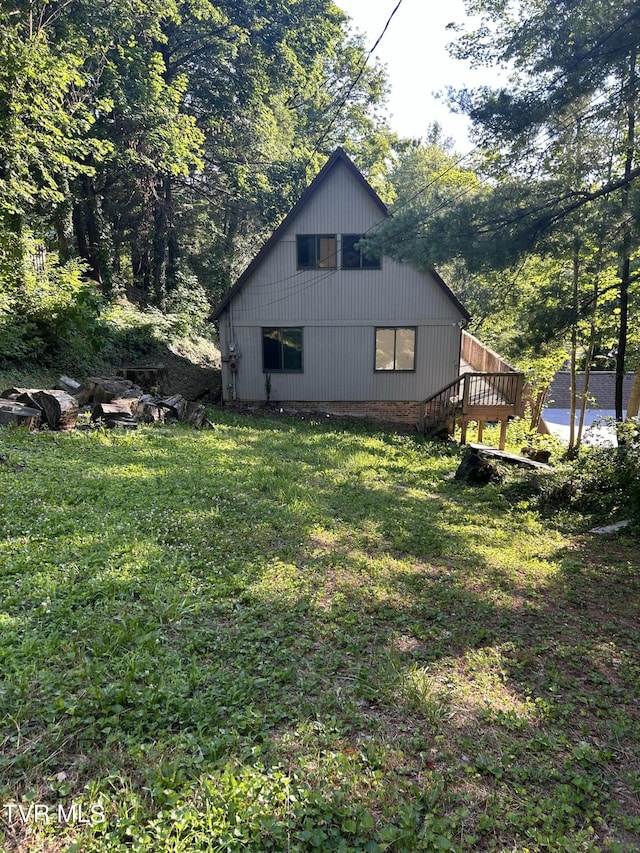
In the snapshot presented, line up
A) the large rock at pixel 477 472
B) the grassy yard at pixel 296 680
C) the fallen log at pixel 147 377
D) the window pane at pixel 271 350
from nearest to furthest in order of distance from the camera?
1. the grassy yard at pixel 296 680
2. the large rock at pixel 477 472
3. the fallen log at pixel 147 377
4. the window pane at pixel 271 350

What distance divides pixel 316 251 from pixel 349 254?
1.03 m

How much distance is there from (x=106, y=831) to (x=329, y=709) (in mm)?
1197

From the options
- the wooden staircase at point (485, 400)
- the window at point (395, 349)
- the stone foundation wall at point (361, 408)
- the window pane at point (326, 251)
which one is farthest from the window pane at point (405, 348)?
the window pane at point (326, 251)

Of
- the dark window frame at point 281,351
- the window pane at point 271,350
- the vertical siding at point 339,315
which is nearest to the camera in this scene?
the vertical siding at point 339,315

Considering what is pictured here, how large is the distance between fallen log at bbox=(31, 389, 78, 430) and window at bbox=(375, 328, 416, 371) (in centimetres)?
930

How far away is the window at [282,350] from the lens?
14.6 m

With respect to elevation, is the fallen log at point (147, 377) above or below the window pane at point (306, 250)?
below

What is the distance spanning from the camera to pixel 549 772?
226 centimetres

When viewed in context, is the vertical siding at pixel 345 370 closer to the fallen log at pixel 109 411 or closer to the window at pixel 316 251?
the window at pixel 316 251

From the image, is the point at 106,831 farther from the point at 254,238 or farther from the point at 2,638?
the point at 254,238

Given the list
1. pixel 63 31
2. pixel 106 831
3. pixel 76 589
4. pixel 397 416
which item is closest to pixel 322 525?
pixel 76 589

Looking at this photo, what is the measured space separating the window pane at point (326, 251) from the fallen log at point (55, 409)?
29.2 ft

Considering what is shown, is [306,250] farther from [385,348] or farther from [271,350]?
[385,348]

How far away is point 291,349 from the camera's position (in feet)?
48.2
